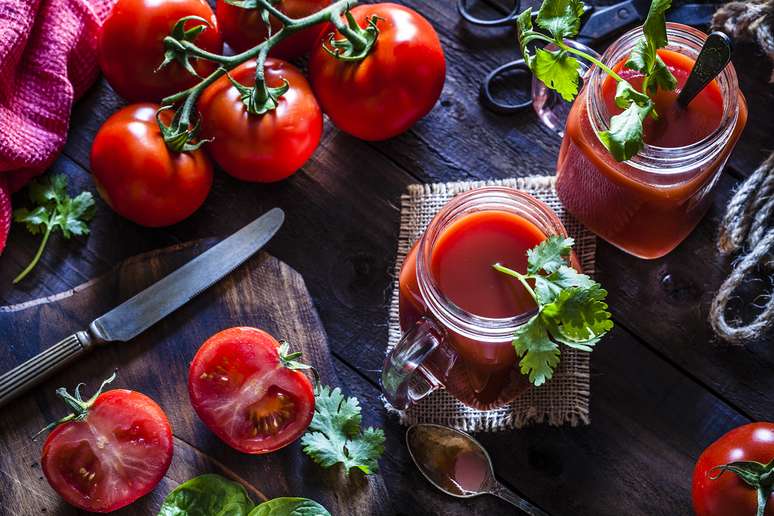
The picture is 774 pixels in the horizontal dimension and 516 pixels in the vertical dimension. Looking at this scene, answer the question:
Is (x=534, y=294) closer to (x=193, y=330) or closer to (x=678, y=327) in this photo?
(x=678, y=327)

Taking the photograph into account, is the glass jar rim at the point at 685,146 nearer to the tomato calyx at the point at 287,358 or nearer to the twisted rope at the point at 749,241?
the twisted rope at the point at 749,241

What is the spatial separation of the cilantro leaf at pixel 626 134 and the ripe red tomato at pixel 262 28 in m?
0.51

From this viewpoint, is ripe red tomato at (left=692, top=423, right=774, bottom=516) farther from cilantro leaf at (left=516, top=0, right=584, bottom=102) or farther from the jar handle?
cilantro leaf at (left=516, top=0, right=584, bottom=102)

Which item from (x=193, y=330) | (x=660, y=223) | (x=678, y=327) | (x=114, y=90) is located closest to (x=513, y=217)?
(x=660, y=223)

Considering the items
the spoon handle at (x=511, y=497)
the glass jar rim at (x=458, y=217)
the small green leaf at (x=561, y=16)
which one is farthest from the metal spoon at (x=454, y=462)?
the small green leaf at (x=561, y=16)

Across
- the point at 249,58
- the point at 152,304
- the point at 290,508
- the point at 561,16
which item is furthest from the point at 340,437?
the point at 561,16

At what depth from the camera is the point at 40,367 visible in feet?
4.32

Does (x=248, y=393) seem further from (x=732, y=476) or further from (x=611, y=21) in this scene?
(x=611, y=21)

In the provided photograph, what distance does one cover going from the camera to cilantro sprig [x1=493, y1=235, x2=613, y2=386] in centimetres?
105

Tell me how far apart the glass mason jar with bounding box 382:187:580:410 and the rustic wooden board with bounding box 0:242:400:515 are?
193 millimetres

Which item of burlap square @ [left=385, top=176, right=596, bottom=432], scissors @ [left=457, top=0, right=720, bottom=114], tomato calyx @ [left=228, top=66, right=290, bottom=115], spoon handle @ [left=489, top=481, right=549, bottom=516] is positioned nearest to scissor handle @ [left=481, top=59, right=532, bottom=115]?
scissors @ [left=457, top=0, right=720, bottom=114]

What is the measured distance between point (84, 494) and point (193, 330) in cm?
28

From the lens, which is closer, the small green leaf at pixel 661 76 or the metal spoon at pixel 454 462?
the small green leaf at pixel 661 76

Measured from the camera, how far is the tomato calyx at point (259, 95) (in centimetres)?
125
